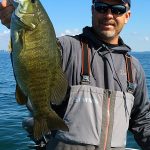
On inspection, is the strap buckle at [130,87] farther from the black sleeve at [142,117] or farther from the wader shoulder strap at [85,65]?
the wader shoulder strap at [85,65]

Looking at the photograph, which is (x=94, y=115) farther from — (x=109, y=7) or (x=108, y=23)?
(x=109, y=7)

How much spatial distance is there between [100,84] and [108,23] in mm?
795

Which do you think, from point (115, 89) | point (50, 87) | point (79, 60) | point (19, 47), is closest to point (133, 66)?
point (115, 89)

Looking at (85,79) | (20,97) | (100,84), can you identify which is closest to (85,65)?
(85,79)

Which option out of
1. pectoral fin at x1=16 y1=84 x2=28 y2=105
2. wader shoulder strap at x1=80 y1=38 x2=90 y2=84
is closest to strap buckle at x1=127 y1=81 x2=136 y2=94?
wader shoulder strap at x1=80 y1=38 x2=90 y2=84

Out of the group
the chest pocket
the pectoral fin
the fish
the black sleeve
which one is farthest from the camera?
the black sleeve

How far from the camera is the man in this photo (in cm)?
469

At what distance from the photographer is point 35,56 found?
11.7 feet

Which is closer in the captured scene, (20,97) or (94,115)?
(20,97)

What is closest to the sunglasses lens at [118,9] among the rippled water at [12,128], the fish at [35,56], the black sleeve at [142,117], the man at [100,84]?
the man at [100,84]

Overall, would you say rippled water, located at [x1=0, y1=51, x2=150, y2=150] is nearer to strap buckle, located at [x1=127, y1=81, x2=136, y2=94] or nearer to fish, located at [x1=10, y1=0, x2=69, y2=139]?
strap buckle, located at [x1=127, y1=81, x2=136, y2=94]

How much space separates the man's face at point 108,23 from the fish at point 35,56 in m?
1.47

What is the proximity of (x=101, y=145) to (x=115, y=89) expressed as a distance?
704 millimetres

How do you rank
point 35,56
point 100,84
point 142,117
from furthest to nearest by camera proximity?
point 142,117 → point 100,84 → point 35,56
